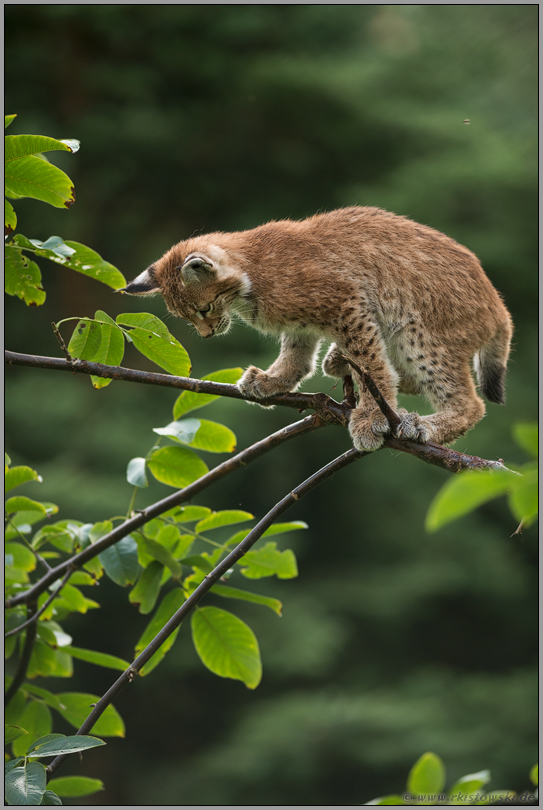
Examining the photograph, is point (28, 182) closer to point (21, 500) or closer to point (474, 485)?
point (21, 500)

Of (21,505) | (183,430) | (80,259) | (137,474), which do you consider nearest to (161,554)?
(137,474)

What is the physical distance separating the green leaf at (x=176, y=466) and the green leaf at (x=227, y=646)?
43cm

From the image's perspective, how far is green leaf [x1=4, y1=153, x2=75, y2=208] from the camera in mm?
1810

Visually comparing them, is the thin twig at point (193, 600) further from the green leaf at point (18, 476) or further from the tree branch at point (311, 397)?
the green leaf at point (18, 476)

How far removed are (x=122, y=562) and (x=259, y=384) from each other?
3.13 feet

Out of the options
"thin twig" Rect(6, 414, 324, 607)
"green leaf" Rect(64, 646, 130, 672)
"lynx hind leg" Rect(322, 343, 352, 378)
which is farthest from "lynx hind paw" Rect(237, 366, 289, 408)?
"green leaf" Rect(64, 646, 130, 672)

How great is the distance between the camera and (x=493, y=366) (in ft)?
9.57

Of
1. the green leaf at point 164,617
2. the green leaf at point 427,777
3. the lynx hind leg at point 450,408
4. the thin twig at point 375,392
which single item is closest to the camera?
the green leaf at point 427,777

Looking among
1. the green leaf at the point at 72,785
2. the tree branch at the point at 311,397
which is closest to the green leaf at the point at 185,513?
the tree branch at the point at 311,397

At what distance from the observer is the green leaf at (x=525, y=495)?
0.68m

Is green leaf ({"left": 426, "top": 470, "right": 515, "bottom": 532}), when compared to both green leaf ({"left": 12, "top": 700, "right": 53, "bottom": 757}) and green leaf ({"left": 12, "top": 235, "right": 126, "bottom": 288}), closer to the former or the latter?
green leaf ({"left": 12, "top": 235, "right": 126, "bottom": 288})

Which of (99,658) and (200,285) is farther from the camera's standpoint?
(200,285)

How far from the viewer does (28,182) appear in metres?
1.84

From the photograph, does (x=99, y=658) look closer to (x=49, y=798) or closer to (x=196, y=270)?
(x=49, y=798)
